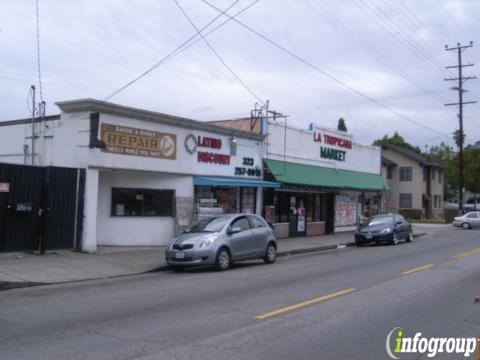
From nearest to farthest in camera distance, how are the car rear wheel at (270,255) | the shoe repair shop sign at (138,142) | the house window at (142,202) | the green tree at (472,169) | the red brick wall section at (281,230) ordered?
the car rear wheel at (270,255)
the shoe repair shop sign at (138,142)
the house window at (142,202)
the red brick wall section at (281,230)
the green tree at (472,169)

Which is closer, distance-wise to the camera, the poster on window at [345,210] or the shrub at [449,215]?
the poster on window at [345,210]

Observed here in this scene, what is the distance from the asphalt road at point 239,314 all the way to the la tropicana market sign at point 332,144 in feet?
52.8

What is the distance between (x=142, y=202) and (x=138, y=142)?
2264 millimetres

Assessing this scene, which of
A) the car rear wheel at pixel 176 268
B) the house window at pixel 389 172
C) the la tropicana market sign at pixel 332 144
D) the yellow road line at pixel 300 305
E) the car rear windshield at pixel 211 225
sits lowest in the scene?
the car rear wheel at pixel 176 268

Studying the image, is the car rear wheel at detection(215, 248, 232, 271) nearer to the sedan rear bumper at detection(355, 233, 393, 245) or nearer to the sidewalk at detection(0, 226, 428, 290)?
the sidewalk at detection(0, 226, 428, 290)

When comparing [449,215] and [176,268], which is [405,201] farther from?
[176,268]

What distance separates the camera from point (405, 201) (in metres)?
60.1

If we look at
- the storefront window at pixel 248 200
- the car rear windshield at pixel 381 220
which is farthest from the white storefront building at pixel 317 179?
the car rear windshield at pixel 381 220

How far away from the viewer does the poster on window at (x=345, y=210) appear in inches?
1256

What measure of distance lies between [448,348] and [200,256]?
8576mm

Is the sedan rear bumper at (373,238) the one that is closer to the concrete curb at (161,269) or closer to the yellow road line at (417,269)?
the concrete curb at (161,269)

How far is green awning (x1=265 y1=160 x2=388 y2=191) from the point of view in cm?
2616

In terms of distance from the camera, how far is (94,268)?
1498 cm

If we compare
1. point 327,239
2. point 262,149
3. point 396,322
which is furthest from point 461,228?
point 396,322
